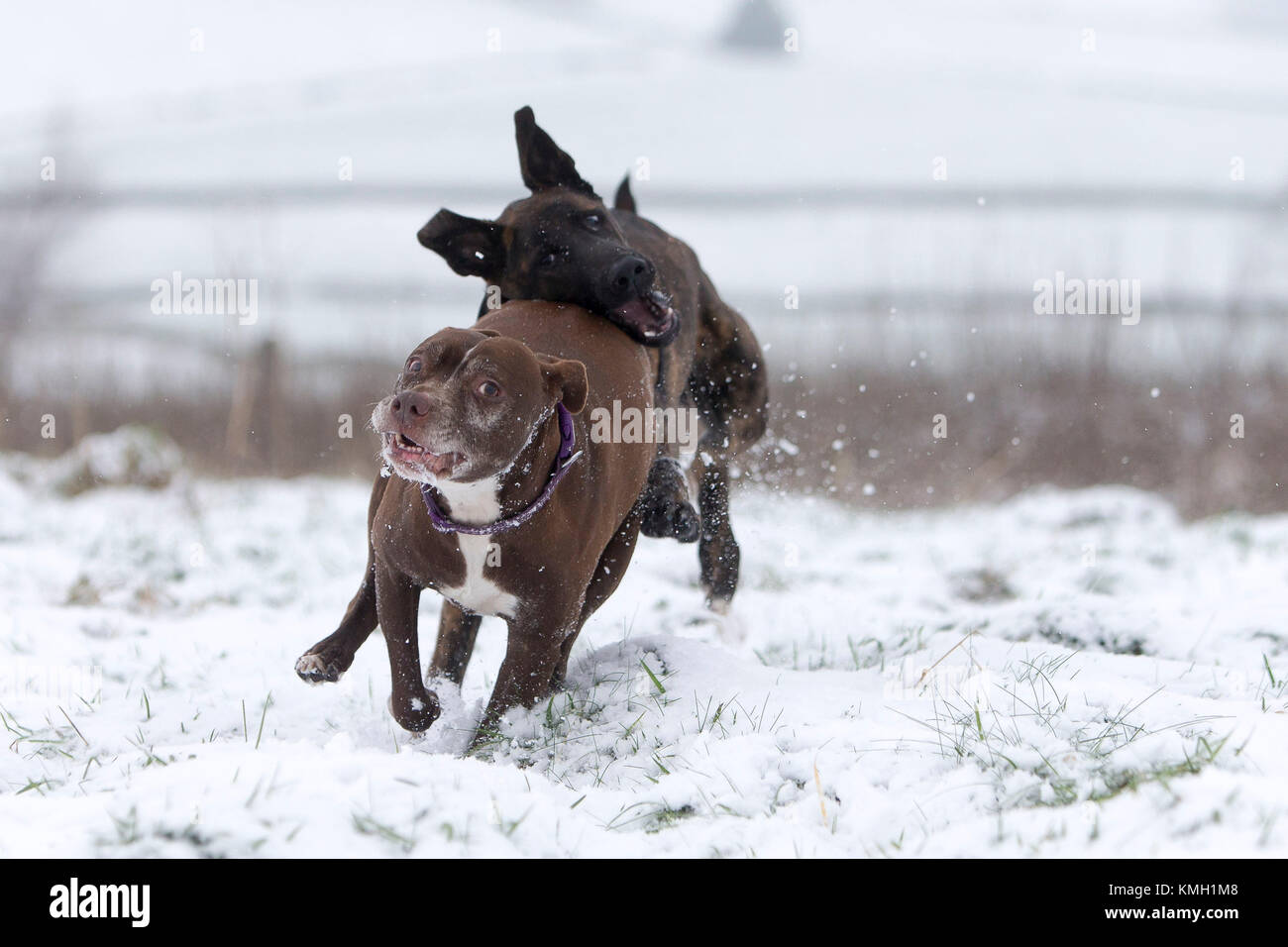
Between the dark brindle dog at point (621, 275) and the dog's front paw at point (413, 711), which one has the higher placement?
the dark brindle dog at point (621, 275)

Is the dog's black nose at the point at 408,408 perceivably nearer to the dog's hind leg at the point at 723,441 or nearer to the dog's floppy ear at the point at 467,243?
the dog's floppy ear at the point at 467,243

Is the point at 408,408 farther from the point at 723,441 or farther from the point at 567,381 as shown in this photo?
the point at 723,441

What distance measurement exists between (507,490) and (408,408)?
42 centimetres

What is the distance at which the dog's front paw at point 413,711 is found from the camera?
335 centimetres

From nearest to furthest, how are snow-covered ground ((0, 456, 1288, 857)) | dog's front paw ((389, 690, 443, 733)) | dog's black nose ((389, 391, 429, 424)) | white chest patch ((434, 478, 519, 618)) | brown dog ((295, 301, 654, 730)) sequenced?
snow-covered ground ((0, 456, 1288, 857)), dog's black nose ((389, 391, 429, 424)), brown dog ((295, 301, 654, 730)), white chest patch ((434, 478, 519, 618)), dog's front paw ((389, 690, 443, 733))

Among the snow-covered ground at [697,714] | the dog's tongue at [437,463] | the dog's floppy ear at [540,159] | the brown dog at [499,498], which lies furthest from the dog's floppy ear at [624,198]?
the dog's tongue at [437,463]

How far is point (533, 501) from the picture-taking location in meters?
3.15

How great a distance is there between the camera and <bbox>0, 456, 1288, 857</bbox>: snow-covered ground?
7.48 ft

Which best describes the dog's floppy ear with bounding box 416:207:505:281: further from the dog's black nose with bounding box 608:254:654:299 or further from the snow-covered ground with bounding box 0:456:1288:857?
the snow-covered ground with bounding box 0:456:1288:857

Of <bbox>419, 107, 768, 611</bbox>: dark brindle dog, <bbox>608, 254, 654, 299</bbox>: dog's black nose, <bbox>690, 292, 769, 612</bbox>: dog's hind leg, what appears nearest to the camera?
<bbox>608, 254, 654, 299</bbox>: dog's black nose

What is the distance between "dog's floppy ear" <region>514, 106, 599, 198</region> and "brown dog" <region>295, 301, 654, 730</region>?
66 cm

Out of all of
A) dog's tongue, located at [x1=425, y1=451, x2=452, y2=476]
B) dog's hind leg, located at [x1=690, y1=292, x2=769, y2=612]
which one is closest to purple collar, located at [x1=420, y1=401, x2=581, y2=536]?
dog's tongue, located at [x1=425, y1=451, x2=452, y2=476]

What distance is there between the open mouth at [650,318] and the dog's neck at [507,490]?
2.59 ft
